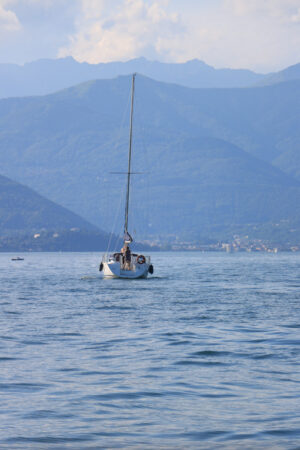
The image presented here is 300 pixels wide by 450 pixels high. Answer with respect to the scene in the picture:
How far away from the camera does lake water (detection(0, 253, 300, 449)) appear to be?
1658 centimetres

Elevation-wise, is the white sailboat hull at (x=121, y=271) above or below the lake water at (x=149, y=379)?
above

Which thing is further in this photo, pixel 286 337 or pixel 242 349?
A: pixel 286 337

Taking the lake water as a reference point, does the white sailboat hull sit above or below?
above

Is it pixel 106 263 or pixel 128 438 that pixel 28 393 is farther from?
pixel 106 263

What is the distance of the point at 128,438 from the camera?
16297 millimetres

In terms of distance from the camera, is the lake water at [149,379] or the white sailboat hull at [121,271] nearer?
the lake water at [149,379]

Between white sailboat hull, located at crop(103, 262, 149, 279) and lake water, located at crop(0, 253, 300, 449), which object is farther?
white sailboat hull, located at crop(103, 262, 149, 279)

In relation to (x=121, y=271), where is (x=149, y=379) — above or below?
below

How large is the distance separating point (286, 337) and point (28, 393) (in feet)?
48.0

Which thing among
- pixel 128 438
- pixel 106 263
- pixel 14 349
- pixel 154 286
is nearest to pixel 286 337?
pixel 14 349

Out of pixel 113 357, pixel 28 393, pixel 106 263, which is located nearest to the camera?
Result: pixel 28 393

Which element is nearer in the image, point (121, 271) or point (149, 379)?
point (149, 379)

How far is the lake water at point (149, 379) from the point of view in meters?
16.6

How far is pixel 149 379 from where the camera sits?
22.8 meters
